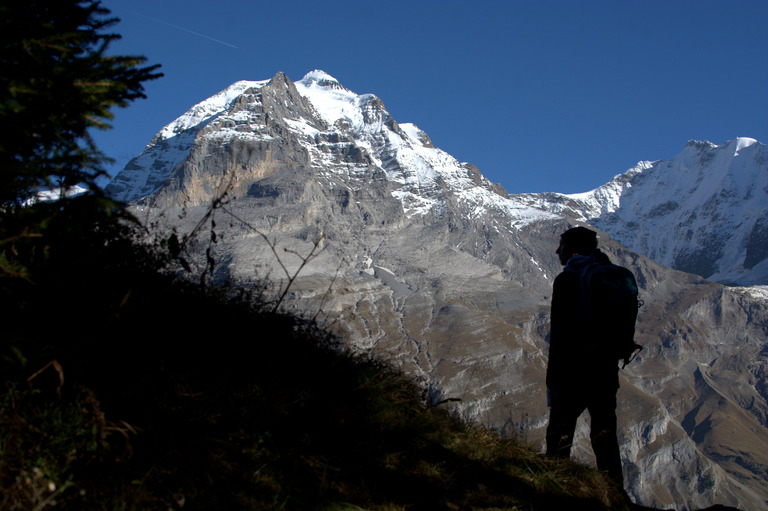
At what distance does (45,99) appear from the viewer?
10.3ft

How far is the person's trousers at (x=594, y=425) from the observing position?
4723 millimetres

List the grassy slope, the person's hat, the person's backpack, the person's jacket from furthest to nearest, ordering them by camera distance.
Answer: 1. the person's hat
2. the person's jacket
3. the person's backpack
4. the grassy slope

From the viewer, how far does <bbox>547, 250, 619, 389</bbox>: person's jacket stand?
15.3 ft

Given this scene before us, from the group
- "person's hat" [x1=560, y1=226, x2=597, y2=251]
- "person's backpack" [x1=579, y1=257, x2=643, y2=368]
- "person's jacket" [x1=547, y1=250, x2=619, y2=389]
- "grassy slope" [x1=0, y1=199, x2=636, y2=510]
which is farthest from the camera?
"person's hat" [x1=560, y1=226, x2=597, y2=251]

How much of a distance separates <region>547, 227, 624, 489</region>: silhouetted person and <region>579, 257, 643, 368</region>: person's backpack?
0.11 meters

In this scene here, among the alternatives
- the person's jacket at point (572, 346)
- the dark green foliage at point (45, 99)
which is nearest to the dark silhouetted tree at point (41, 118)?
the dark green foliage at point (45, 99)

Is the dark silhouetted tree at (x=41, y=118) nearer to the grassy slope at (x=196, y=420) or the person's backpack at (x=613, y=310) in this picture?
the grassy slope at (x=196, y=420)

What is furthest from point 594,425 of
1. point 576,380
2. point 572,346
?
point 572,346

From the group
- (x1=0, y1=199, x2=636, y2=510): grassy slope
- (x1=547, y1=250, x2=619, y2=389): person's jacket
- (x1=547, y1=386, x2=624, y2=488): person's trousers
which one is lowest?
(x1=0, y1=199, x2=636, y2=510): grassy slope

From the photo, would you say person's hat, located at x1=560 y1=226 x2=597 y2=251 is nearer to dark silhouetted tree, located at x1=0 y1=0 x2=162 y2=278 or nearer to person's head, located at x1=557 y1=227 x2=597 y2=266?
person's head, located at x1=557 y1=227 x2=597 y2=266

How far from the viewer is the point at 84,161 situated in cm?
334

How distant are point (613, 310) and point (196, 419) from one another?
10.8ft

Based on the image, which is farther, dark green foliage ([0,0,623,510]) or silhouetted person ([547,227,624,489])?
silhouetted person ([547,227,624,489])

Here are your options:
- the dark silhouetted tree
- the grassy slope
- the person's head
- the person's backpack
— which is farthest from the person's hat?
the dark silhouetted tree
